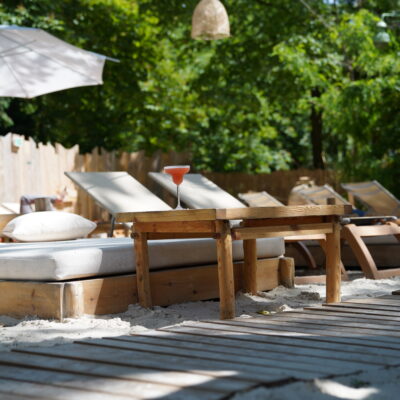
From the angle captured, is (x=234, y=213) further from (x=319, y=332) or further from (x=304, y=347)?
(x=304, y=347)

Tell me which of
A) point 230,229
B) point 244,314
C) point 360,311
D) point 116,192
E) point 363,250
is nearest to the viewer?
point 360,311

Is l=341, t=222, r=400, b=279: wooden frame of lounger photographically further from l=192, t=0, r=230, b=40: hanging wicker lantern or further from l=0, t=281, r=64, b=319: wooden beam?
l=192, t=0, r=230, b=40: hanging wicker lantern

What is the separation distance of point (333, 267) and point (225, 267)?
0.90 meters

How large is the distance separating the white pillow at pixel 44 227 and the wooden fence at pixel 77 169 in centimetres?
492

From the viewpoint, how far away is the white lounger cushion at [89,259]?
387 cm

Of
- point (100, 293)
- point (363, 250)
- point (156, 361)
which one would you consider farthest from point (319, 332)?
point (363, 250)

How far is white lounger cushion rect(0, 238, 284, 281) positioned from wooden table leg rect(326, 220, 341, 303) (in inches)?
29.4

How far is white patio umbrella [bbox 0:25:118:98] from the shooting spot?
6.54 m

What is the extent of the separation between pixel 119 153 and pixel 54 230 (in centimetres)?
830

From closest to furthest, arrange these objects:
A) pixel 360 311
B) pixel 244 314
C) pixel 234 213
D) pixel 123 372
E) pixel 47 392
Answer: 1. pixel 47 392
2. pixel 123 372
3. pixel 360 311
4. pixel 234 213
5. pixel 244 314

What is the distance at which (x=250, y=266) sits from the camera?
15.8ft

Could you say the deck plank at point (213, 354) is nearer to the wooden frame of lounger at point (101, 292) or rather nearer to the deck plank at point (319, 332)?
the deck plank at point (319, 332)

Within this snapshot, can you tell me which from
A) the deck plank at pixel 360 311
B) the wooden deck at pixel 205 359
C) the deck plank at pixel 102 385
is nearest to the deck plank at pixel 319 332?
the wooden deck at pixel 205 359

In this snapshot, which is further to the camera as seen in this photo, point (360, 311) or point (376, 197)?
point (376, 197)
